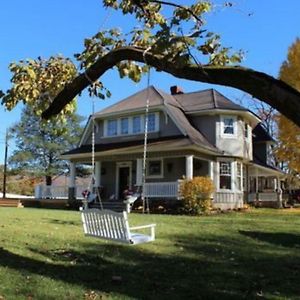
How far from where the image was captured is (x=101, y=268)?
8.07m

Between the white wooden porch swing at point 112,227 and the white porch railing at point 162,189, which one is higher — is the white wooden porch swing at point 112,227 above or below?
below

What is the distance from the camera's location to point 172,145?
27.7 metres

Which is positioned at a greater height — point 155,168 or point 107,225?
point 155,168

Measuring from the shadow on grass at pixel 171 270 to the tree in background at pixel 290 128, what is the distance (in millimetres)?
21220

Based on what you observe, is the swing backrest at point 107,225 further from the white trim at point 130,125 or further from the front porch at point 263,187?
the front porch at point 263,187

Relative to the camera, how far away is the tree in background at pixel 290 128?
1187 inches

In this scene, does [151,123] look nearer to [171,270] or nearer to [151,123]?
[151,123]

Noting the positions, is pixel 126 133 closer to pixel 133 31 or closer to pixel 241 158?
pixel 241 158

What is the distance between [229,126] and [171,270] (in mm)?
23726

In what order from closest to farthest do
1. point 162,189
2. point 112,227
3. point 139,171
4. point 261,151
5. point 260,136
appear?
point 112,227
point 162,189
point 139,171
point 260,136
point 261,151

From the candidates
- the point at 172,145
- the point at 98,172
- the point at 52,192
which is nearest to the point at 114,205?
the point at 98,172

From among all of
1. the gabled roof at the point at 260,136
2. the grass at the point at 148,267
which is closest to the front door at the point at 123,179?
the gabled roof at the point at 260,136

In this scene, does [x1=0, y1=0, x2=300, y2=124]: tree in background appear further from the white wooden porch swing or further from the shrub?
the shrub

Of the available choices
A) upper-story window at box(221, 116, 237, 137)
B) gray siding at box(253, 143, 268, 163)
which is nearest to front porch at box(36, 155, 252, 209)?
upper-story window at box(221, 116, 237, 137)
